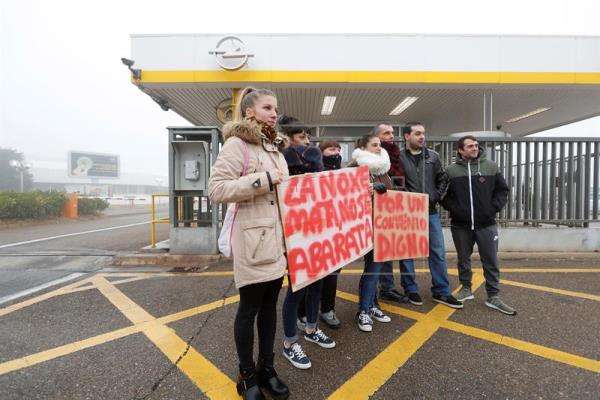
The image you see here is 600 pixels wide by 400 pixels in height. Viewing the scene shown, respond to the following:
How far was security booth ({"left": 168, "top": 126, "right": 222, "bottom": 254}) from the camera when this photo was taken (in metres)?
5.46

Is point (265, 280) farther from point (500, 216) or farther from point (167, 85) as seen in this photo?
point (167, 85)

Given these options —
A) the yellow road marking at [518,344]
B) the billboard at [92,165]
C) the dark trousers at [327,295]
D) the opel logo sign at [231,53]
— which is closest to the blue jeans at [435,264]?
the yellow road marking at [518,344]

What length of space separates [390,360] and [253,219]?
61.3 inches

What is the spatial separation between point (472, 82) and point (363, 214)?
7005mm

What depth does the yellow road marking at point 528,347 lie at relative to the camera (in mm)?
2281

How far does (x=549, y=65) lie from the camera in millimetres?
7816

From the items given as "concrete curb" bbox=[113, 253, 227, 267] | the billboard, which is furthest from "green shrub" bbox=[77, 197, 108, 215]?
the billboard

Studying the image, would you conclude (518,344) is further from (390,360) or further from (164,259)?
(164,259)

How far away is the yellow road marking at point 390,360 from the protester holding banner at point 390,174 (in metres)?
0.45

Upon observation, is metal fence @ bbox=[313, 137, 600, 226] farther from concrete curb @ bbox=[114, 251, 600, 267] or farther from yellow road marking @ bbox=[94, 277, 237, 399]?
yellow road marking @ bbox=[94, 277, 237, 399]

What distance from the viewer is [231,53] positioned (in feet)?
24.9

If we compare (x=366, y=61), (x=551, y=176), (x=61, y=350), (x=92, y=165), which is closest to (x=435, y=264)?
(x=61, y=350)

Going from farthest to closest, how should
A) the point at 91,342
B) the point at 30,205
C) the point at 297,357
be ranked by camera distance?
1. the point at 30,205
2. the point at 91,342
3. the point at 297,357

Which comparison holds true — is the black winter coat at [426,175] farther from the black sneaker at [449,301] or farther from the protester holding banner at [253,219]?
the protester holding banner at [253,219]
